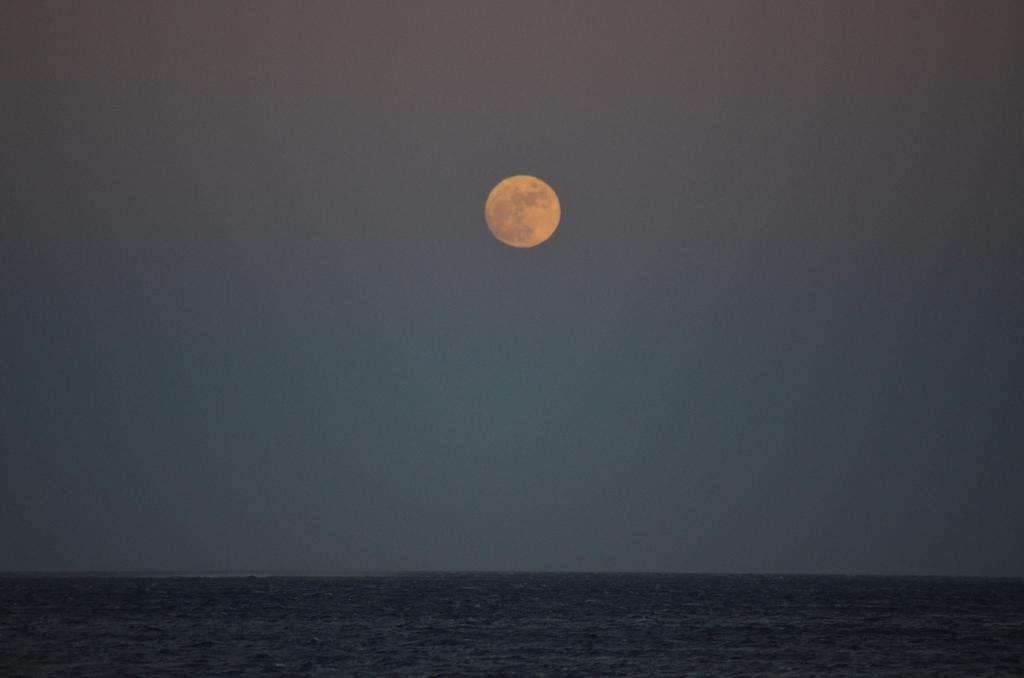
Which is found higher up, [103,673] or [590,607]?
[590,607]

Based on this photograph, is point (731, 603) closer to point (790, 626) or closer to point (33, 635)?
point (790, 626)

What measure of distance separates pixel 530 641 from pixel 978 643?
2747 cm

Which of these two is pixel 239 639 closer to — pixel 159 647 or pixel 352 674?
pixel 159 647

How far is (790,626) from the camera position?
84.1 metres

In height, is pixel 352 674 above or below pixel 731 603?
below

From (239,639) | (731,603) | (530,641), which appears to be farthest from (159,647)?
(731,603)

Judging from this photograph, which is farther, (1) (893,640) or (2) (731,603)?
(2) (731,603)

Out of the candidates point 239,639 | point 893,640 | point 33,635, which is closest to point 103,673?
point 239,639

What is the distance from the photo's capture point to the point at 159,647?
62.0 metres

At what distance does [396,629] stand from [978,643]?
36413 millimetres

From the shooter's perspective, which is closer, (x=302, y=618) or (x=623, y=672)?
(x=623, y=672)

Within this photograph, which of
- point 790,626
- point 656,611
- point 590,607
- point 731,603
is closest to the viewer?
point 790,626

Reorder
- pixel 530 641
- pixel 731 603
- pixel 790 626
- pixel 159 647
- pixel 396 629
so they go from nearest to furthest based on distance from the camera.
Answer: pixel 159 647
pixel 530 641
pixel 396 629
pixel 790 626
pixel 731 603

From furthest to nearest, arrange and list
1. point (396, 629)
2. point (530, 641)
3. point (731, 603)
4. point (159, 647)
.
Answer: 1. point (731, 603)
2. point (396, 629)
3. point (530, 641)
4. point (159, 647)
